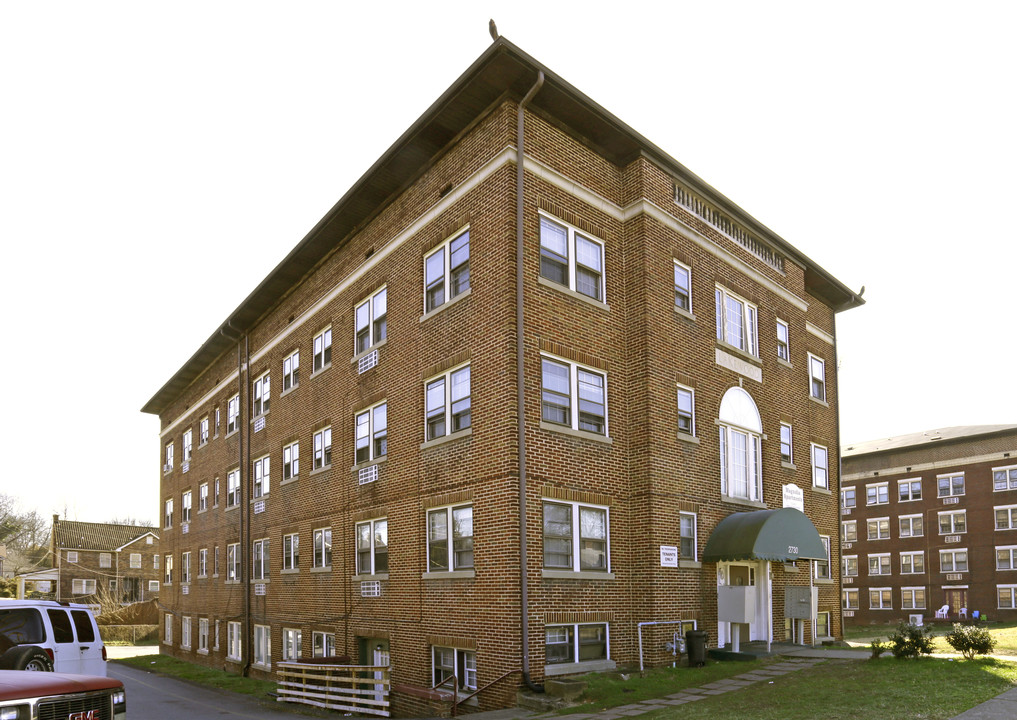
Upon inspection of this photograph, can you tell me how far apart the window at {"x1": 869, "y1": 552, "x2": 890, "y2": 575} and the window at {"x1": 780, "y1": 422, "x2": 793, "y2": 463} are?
150 feet

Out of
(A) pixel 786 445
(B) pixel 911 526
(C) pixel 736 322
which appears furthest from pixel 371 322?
(B) pixel 911 526

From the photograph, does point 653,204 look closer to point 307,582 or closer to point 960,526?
point 307,582

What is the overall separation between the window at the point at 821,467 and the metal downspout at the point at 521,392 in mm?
14111

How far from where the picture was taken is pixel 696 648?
19.8 m

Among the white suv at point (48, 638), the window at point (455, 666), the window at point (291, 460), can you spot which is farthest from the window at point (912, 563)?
the white suv at point (48, 638)

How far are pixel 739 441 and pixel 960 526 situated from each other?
46041mm

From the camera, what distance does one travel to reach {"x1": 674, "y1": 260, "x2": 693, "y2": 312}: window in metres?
22.1

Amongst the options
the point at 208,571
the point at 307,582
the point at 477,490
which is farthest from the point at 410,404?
the point at 208,571

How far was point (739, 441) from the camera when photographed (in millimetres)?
23953

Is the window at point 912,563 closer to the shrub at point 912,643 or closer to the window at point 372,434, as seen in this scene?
the shrub at point 912,643

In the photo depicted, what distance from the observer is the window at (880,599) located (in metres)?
65.8

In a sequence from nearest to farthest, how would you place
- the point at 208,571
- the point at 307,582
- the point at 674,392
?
the point at 674,392 < the point at 307,582 < the point at 208,571

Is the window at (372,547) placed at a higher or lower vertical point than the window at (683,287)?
lower

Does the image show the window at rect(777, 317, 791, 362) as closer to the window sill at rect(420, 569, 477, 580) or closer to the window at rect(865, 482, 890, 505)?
the window sill at rect(420, 569, 477, 580)
